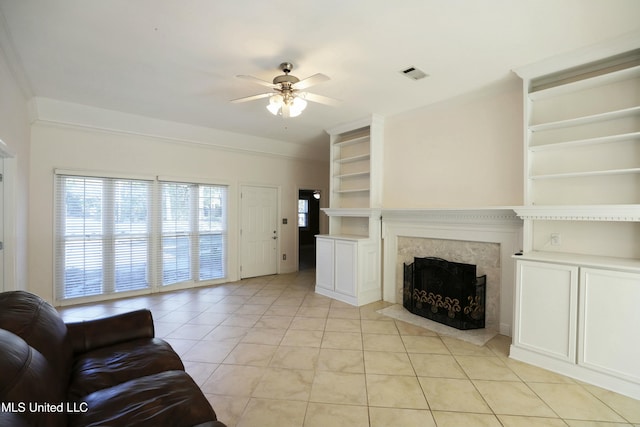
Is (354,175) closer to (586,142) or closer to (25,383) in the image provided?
(586,142)

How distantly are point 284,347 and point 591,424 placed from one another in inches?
89.9

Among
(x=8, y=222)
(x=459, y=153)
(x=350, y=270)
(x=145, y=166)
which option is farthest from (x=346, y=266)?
(x=8, y=222)

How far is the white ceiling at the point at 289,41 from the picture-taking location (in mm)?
1970

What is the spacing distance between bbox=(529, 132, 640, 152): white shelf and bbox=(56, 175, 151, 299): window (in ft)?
17.0

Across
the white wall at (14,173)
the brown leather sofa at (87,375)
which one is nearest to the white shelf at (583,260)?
the brown leather sofa at (87,375)

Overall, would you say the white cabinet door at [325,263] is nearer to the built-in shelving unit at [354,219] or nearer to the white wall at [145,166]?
the built-in shelving unit at [354,219]

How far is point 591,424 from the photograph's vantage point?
71.9 inches

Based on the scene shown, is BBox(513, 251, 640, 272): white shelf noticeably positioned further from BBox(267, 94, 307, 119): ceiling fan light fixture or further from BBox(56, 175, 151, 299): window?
BBox(56, 175, 151, 299): window

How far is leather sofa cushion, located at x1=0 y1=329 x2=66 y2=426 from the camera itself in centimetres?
95

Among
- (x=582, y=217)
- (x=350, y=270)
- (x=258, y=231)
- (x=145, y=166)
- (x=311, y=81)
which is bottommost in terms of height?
(x=350, y=270)

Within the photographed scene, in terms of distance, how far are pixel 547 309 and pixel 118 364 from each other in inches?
125

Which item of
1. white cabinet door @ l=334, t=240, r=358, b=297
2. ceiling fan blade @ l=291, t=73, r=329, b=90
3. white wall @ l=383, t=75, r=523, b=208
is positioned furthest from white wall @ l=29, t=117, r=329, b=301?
ceiling fan blade @ l=291, t=73, r=329, b=90

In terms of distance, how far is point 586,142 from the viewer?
2.52m

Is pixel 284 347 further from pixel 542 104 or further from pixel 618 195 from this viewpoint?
pixel 542 104
